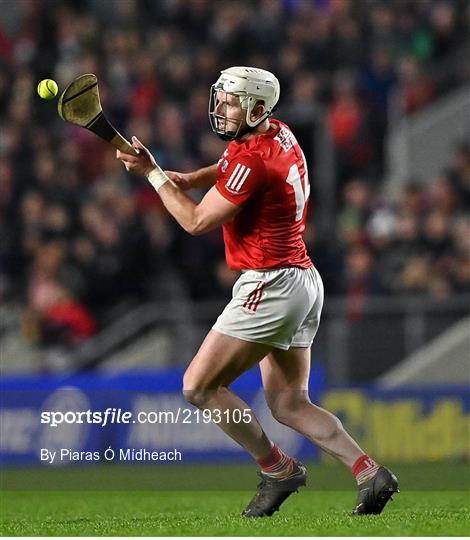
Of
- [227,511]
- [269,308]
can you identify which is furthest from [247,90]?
[227,511]

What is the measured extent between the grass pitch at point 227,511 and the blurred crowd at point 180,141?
311 cm

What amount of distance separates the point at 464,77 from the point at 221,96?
1101 centimetres

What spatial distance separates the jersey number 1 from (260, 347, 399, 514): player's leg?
741 mm

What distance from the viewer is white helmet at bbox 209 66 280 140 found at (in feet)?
25.2

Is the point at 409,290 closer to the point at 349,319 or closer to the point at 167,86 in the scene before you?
the point at 349,319

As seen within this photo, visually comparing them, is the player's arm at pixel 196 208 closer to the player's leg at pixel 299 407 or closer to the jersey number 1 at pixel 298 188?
the jersey number 1 at pixel 298 188

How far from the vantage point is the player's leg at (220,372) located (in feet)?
24.7

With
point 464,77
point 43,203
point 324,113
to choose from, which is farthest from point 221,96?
point 464,77

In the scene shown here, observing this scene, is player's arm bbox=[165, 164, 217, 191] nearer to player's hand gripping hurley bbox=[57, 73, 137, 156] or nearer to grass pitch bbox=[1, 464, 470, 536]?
player's hand gripping hurley bbox=[57, 73, 137, 156]

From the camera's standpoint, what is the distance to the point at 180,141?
16.7 metres

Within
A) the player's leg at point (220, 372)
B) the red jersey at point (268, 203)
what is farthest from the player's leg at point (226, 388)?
the red jersey at point (268, 203)

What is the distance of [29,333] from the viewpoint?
15070 millimetres

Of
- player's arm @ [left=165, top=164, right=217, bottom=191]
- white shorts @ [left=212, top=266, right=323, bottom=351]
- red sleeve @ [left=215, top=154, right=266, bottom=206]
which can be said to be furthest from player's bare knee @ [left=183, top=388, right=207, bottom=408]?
player's arm @ [left=165, top=164, right=217, bottom=191]

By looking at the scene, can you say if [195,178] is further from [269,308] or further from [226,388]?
[226,388]
